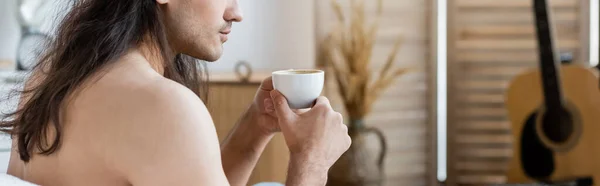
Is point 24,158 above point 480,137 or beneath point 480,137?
above

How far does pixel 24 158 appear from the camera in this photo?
1.10 meters

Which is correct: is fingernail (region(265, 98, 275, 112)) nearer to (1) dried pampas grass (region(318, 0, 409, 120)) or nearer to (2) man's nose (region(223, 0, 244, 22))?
(2) man's nose (region(223, 0, 244, 22))

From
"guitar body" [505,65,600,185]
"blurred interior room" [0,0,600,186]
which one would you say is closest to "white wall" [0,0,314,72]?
"blurred interior room" [0,0,600,186]

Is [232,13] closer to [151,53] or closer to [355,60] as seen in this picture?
[151,53]

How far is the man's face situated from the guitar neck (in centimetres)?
178

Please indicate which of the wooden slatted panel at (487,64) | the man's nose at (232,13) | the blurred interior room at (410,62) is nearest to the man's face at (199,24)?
the man's nose at (232,13)

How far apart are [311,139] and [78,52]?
0.34 meters

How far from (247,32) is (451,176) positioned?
3.50 ft

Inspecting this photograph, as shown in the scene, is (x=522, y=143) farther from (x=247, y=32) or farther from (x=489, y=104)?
(x=247, y=32)

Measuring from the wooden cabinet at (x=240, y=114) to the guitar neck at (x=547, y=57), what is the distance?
93 centimetres

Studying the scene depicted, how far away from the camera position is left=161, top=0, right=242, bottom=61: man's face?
1131mm

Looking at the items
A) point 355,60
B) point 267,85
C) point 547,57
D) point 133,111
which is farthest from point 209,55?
point 355,60

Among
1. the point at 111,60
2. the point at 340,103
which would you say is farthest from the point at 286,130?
the point at 340,103

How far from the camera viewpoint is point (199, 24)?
1146 millimetres
